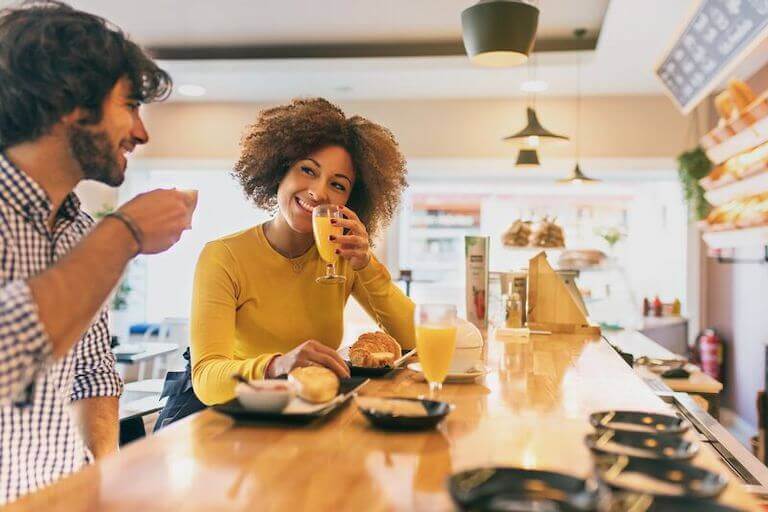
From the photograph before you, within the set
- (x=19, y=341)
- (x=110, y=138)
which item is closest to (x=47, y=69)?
(x=110, y=138)

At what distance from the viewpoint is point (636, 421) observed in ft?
3.73

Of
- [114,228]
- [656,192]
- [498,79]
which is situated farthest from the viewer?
[656,192]

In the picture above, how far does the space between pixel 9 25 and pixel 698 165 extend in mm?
5600

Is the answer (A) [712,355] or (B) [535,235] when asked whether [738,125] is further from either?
(A) [712,355]

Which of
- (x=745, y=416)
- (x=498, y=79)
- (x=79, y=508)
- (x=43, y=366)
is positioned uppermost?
(x=498, y=79)

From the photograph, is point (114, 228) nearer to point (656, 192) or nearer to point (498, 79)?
point (498, 79)

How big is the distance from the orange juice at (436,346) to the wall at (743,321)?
4.14 metres

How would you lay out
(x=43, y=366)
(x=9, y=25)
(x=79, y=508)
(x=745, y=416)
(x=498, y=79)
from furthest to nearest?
(x=498, y=79) → (x=745, y=416) → (x=9, y=25) → (x=43, y=366) → (x=79, y=508)

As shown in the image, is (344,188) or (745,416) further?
(745,416)

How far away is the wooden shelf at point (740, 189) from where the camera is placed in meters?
3.20

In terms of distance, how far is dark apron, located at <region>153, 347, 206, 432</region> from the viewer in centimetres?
196

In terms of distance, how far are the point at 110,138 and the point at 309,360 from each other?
59 centimetres

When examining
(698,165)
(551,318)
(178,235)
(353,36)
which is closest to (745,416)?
(698,165)

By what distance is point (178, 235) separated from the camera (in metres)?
1.26
